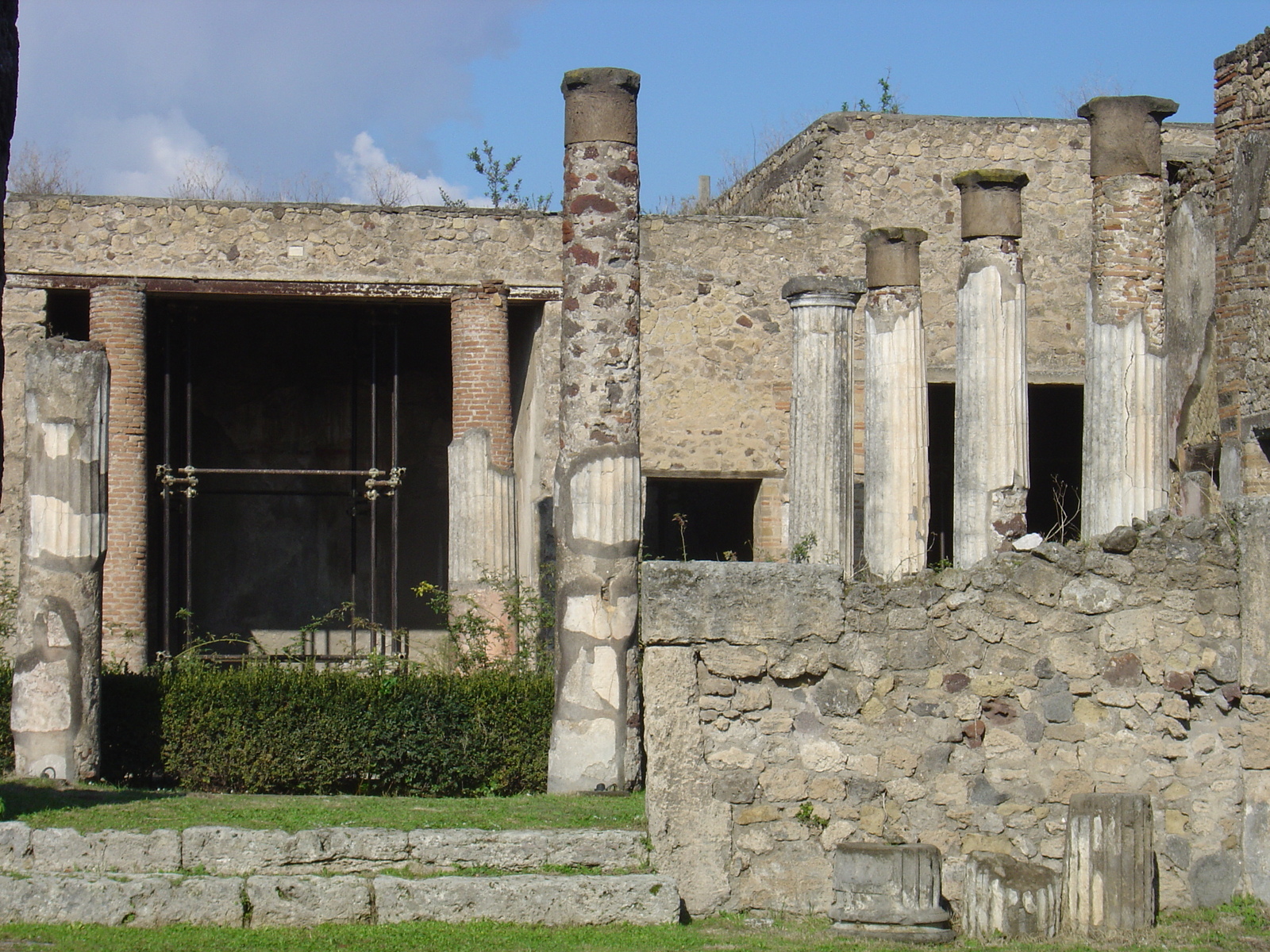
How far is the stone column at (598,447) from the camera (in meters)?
9.44

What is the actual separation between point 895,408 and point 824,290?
1.08 metres

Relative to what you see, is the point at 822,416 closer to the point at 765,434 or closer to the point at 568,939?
the point at 765,434

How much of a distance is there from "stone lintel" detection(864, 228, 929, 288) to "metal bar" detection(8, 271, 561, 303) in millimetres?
3794

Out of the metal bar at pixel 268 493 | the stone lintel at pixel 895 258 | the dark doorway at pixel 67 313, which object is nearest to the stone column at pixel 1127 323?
the stone lintel at pixel 895 258

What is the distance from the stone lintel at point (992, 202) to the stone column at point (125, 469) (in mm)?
7637

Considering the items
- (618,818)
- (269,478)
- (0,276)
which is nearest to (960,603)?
(618,818)

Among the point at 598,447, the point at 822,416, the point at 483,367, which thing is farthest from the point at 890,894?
the point at 483,367

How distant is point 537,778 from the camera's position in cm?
1016

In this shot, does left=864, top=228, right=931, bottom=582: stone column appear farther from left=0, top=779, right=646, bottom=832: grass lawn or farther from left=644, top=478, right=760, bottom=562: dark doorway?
left=644, top=478, right=760, bottom=562: dark doorway

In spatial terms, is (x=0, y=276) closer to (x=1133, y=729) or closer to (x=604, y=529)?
(x=604, y=529)

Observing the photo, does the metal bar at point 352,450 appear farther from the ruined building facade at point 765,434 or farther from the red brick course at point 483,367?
the red brick course at point 483,367

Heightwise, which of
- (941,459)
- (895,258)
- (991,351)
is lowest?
(941,459)

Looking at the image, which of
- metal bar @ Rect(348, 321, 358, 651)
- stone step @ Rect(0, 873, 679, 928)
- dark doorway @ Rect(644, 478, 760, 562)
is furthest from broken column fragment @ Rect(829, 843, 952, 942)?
dark doorway @ Rect(644, 478, 760, 562)

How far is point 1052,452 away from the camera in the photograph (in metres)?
18.7
